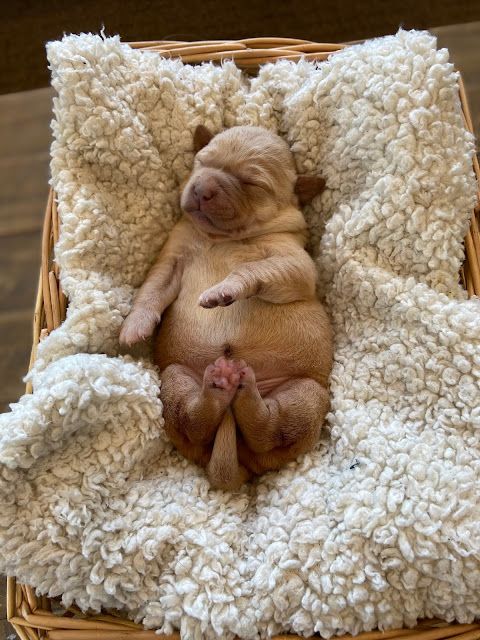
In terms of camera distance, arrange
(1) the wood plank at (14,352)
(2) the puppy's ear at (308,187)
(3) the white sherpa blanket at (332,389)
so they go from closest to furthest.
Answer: (3) the white sherpa blanket at (332,389)
(2) the puppy's ear at (308,187)
(1) the wood plank at (14,352)

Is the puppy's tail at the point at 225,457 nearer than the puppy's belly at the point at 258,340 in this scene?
Yes

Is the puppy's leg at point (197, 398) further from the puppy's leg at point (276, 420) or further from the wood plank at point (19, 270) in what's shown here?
the wood plank at point (19, 270)

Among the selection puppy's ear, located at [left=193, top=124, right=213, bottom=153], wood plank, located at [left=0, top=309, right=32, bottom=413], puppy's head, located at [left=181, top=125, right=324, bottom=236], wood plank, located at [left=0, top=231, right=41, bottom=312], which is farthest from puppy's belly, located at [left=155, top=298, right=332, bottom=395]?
wood plank, located at [left=0, top=231, right=41, bottom=312]

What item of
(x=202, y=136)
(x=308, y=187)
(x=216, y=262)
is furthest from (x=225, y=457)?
(x=202, y=136)

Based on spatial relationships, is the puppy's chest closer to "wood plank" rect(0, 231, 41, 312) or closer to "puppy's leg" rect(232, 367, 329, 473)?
"puppy's leg" rect(232, 367, 329, 473)

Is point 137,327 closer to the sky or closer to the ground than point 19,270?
closer to the ground

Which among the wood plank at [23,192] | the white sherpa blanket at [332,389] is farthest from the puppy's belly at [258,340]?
the wood plank at [23,192]

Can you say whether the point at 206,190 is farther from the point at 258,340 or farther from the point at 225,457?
the point at 225,457

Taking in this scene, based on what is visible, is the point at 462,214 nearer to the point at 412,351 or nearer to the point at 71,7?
the point at 412,351
